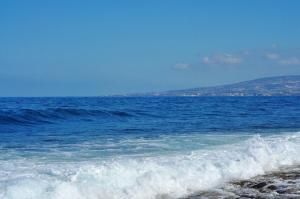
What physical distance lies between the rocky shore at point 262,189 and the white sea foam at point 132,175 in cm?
41

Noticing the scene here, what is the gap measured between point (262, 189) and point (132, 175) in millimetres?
2877

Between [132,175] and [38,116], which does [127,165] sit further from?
[38,116]

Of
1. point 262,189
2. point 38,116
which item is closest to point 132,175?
point 262,189

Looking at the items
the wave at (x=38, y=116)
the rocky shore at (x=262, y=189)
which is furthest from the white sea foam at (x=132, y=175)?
the wave at (x=38, y=116)

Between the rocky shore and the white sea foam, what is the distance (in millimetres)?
406

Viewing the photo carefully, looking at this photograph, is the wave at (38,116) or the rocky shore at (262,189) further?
the wave at (38,116)

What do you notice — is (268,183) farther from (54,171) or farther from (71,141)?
(71,141)

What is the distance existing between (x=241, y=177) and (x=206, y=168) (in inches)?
39.6

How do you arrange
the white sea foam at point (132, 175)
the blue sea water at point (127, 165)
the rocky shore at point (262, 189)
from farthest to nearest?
the rocky shore at point (262, 189) → the blue sea water at point (127, 165) → the white sea foam at point (132, 175)

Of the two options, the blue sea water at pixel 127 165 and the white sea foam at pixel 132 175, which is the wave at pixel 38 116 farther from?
the white sea foam at pixel 132 175

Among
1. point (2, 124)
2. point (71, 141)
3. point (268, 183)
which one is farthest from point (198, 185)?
point (2, 124)

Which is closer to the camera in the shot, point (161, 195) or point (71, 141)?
point (161, 195)

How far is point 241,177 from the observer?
12.9m

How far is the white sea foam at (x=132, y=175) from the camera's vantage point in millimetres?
9672
